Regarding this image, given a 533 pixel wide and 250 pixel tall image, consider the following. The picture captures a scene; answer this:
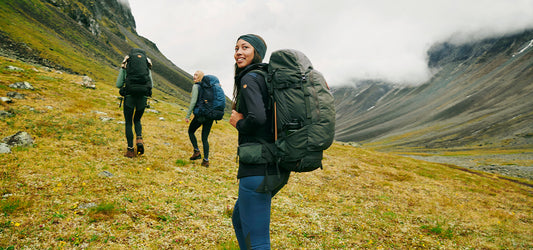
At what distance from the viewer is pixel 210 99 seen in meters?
11.5

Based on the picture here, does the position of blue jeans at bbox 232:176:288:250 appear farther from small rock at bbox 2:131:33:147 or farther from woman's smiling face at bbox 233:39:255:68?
small rock at bbox 2:131:33:147

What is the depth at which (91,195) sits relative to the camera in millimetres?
7922

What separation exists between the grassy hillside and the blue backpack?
3.21m

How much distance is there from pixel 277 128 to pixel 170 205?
6460 millimetres

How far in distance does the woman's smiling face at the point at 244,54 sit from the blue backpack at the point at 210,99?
23.9ft

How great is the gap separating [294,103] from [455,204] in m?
17.7

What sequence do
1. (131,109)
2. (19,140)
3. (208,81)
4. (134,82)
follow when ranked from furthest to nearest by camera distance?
(208,81)
(131,109)
(134,82)
(19,140)

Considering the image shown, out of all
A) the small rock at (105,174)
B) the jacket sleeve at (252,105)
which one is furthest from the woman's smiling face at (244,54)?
the small rock at (105,174)

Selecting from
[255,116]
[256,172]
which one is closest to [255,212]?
[256,172]

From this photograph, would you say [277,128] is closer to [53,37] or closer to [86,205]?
[86,205]

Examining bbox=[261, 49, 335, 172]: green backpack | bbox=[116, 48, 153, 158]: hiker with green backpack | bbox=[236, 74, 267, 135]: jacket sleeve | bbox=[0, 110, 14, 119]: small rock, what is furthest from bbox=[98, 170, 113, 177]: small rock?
bbox=[0, 110, 14, 119]: small rock

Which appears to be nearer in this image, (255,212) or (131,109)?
(255,212)

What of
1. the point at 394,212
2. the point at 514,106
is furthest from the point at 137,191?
the point at 514,106

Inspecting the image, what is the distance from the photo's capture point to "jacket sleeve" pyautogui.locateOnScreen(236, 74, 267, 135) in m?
3.78
